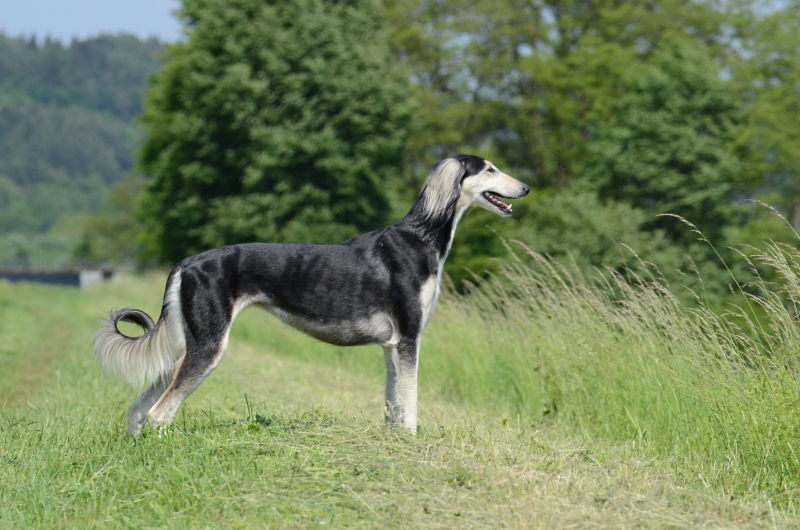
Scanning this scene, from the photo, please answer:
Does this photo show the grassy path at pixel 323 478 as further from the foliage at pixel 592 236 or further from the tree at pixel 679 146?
the tree at pixel 679 146

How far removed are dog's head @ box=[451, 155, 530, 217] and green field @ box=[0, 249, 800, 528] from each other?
1769 millimetres

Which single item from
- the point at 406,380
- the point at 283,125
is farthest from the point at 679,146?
the point at 406,380

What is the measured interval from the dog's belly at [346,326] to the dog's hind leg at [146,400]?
0.96 metres

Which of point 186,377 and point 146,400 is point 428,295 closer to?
point 186,377

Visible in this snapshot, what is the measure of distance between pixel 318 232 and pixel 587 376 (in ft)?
69.3

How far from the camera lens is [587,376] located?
8.24 m

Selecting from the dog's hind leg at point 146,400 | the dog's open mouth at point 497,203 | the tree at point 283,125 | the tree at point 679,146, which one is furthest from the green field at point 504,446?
the tree at point 679,146

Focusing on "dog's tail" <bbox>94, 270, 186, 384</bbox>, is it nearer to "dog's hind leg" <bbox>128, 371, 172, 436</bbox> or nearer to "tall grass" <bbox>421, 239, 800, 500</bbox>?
"dog's hind leg" <bbox>128, 371, 172, 436</bbox>

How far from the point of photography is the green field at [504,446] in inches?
178

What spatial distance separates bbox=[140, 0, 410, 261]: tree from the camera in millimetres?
28438

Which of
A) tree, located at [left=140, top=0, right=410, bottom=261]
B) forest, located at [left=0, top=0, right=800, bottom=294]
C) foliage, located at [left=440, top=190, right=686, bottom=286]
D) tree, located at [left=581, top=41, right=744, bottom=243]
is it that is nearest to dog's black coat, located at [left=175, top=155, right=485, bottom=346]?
foliage, located at [left=440, top=190, right=686, bottom=286]

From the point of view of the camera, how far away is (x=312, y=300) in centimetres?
619

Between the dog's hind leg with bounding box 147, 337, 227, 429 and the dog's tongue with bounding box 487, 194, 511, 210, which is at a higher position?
the dog's tongue with bounding box 487, 194, 511, 210

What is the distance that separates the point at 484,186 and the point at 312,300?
167 centimetres
